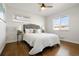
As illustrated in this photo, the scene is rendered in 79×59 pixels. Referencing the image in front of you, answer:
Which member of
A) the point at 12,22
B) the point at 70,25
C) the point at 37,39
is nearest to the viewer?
the point at 12,22

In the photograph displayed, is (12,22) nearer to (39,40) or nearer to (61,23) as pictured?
(39,40)

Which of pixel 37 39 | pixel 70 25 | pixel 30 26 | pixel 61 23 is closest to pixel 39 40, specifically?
pixel 37 39

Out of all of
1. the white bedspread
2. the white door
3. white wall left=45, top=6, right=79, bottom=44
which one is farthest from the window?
the white door

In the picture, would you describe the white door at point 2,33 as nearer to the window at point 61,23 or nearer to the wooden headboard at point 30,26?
the wooden headboard at point 30,26

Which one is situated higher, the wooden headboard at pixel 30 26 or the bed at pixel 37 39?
the wooden headboard at pixel 30 26

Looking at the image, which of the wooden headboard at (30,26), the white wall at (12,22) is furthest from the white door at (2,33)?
the wooden headboard at (30,26)

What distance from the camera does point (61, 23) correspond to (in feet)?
4.43

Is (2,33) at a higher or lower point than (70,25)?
lower

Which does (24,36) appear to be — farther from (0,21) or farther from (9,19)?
(0,21)

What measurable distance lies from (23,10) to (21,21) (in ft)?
0.74

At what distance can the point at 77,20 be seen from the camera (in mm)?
1333

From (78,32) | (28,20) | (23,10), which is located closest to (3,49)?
(28,20)

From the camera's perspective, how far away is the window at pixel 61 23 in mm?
1351

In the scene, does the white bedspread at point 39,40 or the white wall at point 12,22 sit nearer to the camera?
the white wall at point 12,22
